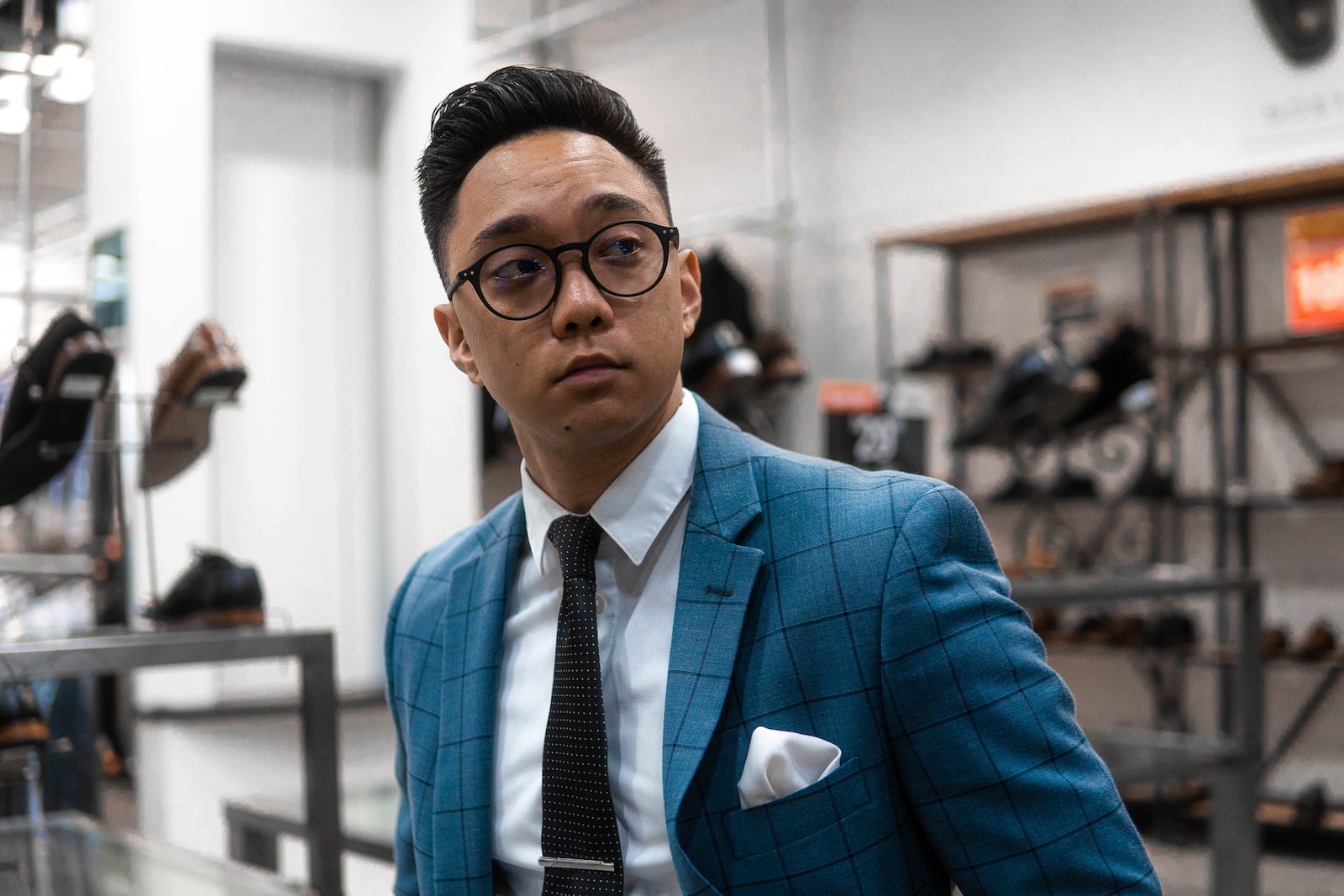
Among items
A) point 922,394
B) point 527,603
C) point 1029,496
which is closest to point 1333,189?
point 1029,496

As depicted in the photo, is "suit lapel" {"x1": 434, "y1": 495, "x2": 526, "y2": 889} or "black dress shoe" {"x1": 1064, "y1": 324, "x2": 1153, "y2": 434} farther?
"black dress shoe" {"x1": 1064, "y1": 324, "x2": 1153, "y2": 434}

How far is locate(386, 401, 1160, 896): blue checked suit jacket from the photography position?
42.4 inches

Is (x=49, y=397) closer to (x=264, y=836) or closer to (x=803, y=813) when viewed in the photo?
(x=264, y=836)

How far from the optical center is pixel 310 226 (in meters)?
6.51

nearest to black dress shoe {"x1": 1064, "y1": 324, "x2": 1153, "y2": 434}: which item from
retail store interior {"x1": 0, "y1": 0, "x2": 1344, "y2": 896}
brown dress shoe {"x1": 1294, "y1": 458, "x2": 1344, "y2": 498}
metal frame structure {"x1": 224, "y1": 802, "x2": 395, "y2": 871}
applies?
retail store interior {"x1": 0, "y1": 0, "x2": 1344, "y2": 896}

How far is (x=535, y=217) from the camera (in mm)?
1204

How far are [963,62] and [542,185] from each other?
620cm

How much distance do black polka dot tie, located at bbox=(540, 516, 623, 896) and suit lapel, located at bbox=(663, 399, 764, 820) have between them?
0.27 ft

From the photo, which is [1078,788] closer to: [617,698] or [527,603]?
[617,698]

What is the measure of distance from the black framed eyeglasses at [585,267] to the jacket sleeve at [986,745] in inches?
13.3

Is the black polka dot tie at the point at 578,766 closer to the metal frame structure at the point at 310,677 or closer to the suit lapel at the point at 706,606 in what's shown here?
the suit lapel at the point at 706,606

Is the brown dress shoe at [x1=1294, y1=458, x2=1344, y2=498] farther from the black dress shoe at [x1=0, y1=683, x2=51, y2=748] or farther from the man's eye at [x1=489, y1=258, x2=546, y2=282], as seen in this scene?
the man's eye at [x1=489, y1=258, x2=546, y2=282]

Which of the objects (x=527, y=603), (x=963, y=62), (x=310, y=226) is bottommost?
(x=527, y=603)

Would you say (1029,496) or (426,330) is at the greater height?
(426,330)
